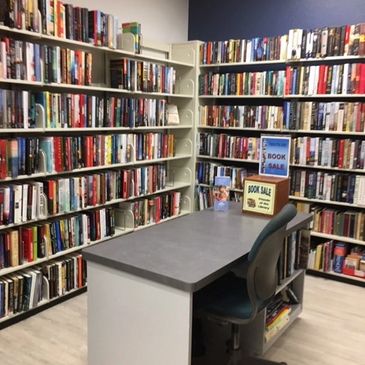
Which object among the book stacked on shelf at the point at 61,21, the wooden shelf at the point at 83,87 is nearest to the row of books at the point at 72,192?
the wooden shelf at the point at 83,87

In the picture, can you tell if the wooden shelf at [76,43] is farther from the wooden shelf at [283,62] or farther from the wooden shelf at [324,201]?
the wooden shelf at [324,201]

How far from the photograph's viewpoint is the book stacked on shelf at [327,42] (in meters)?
3.43

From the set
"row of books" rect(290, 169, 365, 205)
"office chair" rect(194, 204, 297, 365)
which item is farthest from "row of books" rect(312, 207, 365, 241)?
"office chair" rect(194, 204, 297, 365)

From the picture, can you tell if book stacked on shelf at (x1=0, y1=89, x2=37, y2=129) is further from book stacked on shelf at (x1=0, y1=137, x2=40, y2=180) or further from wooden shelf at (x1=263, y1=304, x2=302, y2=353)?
wooden shelf at (x1=263, y1=304, x2=302, y2=353)

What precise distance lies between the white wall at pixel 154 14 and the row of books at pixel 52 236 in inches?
69.0

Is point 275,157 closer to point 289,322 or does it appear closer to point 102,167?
point 289,322

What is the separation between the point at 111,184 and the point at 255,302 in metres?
1.91

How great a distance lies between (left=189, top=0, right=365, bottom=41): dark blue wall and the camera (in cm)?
378

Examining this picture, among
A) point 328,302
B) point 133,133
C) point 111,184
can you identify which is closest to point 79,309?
point 111,184

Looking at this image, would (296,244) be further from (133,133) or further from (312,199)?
(133,133)

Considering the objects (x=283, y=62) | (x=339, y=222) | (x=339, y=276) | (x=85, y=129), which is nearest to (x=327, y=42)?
(x=283, y=62)

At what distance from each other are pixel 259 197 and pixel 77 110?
1.49 metres

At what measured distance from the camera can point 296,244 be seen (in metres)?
2.76

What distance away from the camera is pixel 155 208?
403 cm
